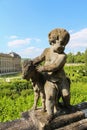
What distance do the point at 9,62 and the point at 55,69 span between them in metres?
94.5

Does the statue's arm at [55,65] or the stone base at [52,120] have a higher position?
the statue's arm at [55,65]

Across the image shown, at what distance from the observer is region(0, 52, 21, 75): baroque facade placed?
89250 millimetres

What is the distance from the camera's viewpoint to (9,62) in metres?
96.8

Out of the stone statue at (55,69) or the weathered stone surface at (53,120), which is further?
the stone statue at (55,69)

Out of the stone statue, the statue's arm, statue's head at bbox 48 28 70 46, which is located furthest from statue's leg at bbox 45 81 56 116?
statue's head at bbox 48 28 70 46

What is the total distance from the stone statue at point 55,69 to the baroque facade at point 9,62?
85357mm

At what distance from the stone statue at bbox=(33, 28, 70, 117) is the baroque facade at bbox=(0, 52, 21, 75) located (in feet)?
280

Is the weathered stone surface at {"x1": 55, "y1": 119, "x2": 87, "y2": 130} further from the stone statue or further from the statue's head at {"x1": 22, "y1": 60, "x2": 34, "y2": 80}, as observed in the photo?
the statue's head at {"x1": 22, "y1": 60, "x2": 34, "y2": 80}

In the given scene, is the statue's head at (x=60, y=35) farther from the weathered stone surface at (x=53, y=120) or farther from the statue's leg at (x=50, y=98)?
the weathered stone surface at (x=53, y=120)

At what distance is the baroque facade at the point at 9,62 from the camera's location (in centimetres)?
8925

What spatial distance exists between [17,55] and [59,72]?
99.4 metres

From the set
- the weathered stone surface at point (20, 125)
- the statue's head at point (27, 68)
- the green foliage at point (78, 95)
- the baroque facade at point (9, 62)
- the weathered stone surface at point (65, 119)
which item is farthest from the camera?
the baroque facade at point (9, 62)

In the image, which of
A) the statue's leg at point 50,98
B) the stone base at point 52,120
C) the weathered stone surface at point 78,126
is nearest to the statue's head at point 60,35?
the statue's leg at point 50,98

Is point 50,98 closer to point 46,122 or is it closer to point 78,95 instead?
point 46,122
